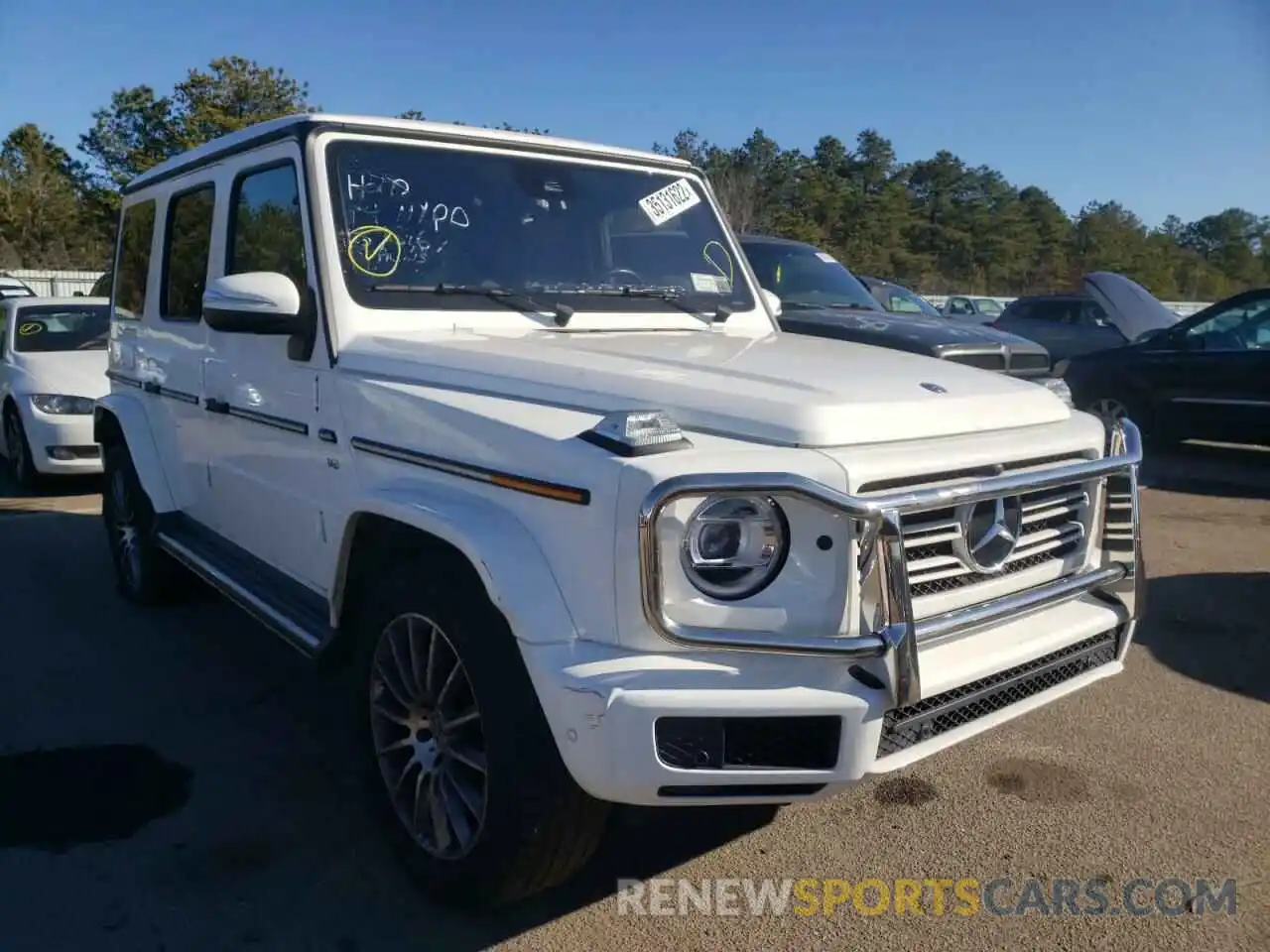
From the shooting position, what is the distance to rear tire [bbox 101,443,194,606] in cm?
525

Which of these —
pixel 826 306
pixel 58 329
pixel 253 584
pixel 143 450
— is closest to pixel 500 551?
pixel 253 584

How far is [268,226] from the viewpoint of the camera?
3.86m

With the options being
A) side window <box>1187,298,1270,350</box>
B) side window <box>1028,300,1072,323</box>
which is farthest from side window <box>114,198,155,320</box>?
side window <box>1028,300,1072,323</box>

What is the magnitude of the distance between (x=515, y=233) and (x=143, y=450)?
94.1 inches

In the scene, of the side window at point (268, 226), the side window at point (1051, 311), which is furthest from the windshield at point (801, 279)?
the side window at point (1051, 311)

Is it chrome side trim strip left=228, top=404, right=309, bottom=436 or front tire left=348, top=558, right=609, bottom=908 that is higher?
chrome side trim strip left=228, top=404, right=309, bottom=436

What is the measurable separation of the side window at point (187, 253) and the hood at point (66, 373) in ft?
13.2

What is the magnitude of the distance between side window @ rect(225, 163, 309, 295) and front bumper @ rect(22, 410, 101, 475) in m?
5.04

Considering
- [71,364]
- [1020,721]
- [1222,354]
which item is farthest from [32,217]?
[1020,721]

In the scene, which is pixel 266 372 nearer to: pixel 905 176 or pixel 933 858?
pixel 933 858

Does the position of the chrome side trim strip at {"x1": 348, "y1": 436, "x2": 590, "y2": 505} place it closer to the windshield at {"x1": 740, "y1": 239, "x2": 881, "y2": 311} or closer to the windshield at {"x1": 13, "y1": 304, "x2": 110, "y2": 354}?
the windshield at {"x1": 740, "y1": 239, "x2": 881, "y2": 311}

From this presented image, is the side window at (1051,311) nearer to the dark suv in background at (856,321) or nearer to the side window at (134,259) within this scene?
the dark suv in background at (856,321)

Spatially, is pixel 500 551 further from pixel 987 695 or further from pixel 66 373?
pixel 66 373

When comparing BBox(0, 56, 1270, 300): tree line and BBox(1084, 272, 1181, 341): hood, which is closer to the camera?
BBox(1084, 272, 1181, 341): hood
